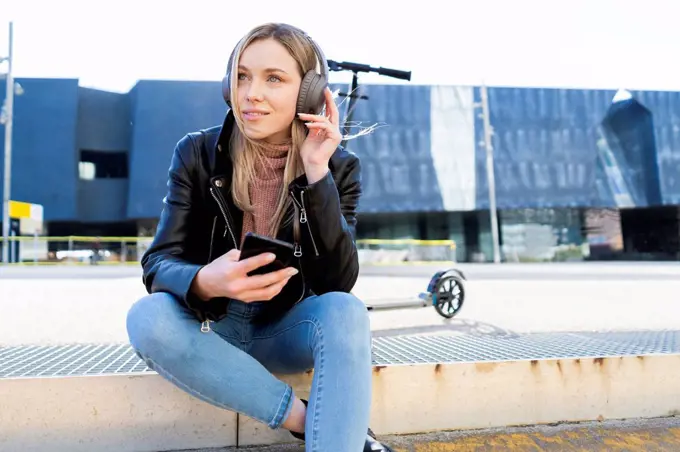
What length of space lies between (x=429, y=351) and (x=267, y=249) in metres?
1.21

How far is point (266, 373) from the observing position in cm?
126

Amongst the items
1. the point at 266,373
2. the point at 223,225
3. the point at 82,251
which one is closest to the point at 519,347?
the point at 266,373

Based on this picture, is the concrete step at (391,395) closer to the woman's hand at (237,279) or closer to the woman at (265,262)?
the woman at (265,262)

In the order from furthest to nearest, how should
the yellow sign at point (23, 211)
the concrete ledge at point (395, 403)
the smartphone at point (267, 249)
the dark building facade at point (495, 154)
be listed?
the dark building facade at point (495, 154) < the yellow sign at point (23, 211) < the concrete ledge at point (395, 403) < the smartphone at point (267, 249)

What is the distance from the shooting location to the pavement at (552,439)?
1521 mm

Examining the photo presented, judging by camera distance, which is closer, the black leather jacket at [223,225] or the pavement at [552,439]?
the black leather jacket at [223,225]

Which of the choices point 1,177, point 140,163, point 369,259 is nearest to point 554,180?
point 369,259

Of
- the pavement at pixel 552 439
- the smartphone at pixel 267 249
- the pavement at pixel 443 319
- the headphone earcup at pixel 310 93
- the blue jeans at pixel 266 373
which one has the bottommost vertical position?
the pavement at pixel 552 439

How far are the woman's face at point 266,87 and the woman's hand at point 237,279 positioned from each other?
49cm

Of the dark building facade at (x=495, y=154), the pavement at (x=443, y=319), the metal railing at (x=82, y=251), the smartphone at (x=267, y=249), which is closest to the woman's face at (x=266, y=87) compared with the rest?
the smartphone at (x=267, y=249)

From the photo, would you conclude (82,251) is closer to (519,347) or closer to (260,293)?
(519,347)

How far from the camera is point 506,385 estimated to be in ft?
5.63

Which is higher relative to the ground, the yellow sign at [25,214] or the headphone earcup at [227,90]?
the yellow sign at [25,214]

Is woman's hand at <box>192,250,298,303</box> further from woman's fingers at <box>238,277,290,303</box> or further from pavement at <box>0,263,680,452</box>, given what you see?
pavement at <box>0,263,680,452</box>
